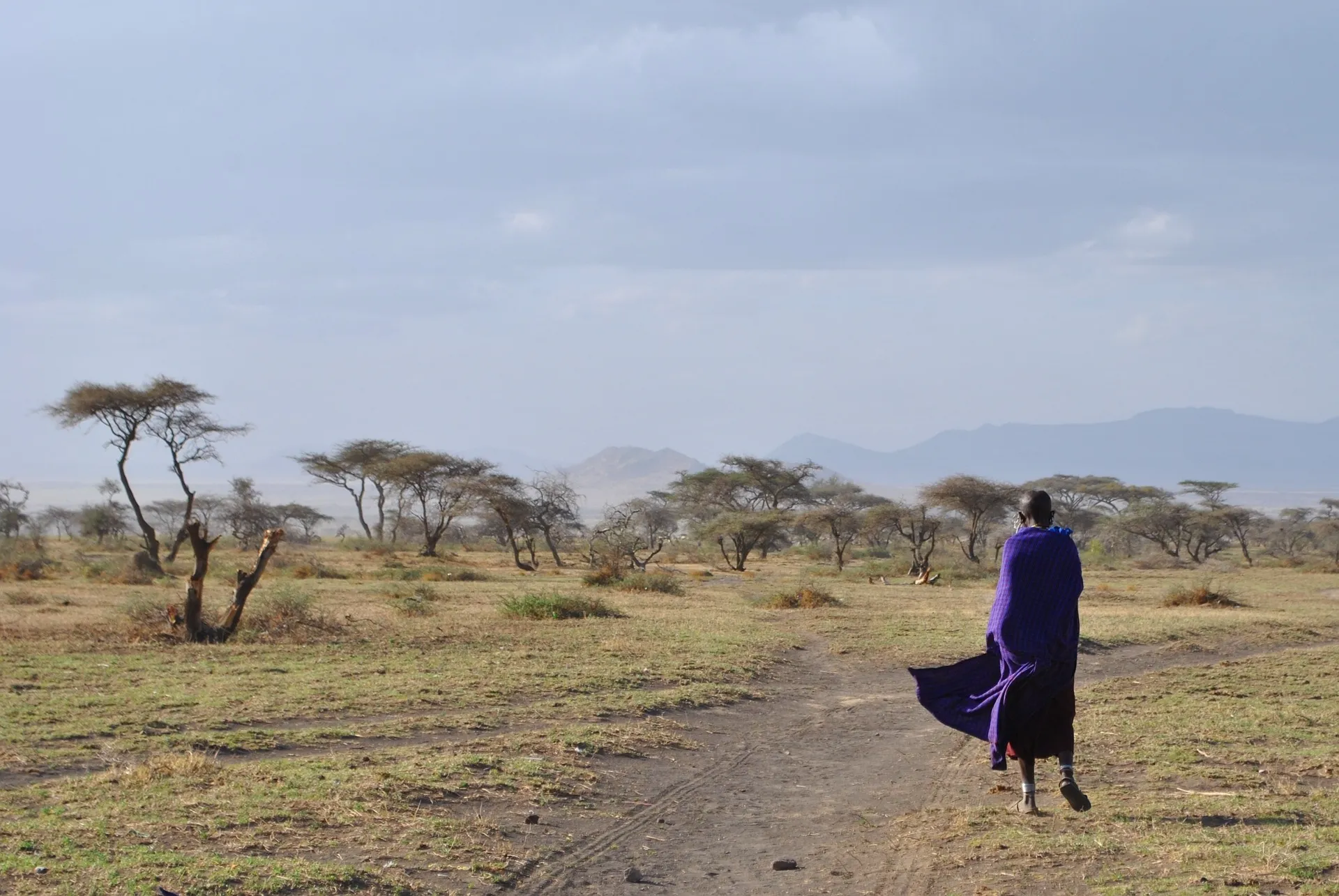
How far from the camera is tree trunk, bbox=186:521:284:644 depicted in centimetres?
1505

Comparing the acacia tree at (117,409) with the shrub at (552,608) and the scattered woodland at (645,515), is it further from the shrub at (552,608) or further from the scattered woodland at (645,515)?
the shrub at (552,608)

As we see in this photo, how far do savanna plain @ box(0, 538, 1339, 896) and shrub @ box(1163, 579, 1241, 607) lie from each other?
17.5 ft

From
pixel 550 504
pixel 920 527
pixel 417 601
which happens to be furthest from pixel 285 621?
pixel 920 527

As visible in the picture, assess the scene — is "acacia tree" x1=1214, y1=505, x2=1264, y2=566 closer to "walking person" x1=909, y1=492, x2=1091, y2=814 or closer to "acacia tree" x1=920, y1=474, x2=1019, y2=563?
"acacia tree" x1=920, y1=474, x2=1019, y2=563

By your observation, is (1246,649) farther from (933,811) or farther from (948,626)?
(933,811)

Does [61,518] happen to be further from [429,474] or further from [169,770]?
[169,770]

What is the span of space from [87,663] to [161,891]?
9.22 metres

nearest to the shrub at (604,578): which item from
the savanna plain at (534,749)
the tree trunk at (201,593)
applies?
the savanna plain at (534,749)

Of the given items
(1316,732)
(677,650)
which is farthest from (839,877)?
(677,650)

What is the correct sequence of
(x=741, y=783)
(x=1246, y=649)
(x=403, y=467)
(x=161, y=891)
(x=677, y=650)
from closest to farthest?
(x=161, y=891) → (x=741, y=783) → (x=677, y=650) → (x=1246, y=649) → (x=403, y=467)

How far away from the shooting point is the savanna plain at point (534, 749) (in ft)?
18.2

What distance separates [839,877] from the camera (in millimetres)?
5848

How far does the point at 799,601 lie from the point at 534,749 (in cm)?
1672

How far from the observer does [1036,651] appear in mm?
6363
